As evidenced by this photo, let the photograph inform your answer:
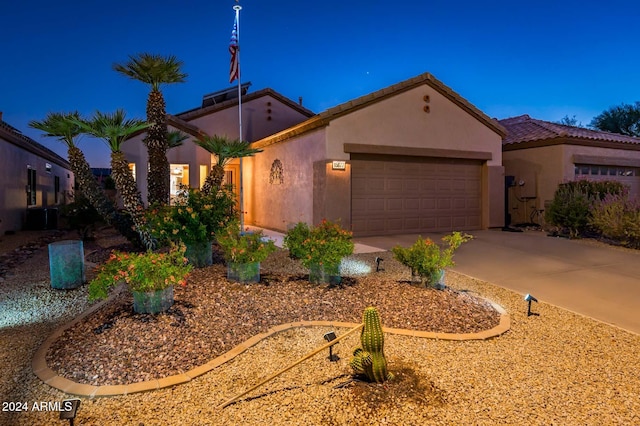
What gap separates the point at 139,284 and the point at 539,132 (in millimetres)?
15613

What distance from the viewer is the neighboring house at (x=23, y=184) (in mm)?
12656

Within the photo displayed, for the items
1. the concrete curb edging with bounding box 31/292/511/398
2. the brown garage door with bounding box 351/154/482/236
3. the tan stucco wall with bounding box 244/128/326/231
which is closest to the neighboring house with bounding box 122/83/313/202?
the tan stucco wall with bounding box 244/128/326/231

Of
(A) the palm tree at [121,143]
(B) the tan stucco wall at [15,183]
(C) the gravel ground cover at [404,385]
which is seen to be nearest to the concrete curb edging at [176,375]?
(C) the gravel ground cover at [404,385]

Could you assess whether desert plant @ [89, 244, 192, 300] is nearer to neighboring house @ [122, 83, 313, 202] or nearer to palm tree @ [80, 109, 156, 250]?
palm tree @ [80, 109, 156, 250]

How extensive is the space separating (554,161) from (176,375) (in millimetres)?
14772

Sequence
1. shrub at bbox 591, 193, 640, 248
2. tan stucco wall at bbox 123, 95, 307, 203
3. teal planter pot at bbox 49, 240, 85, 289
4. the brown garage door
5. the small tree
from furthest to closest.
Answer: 1. the small tree
2. tan stucco wall at bbox 123, 95, 307, 203
3. the brown garage door
4. shrub at bbox 591, 193, 640, 248
5. teal planter pot at bbox 49, 240, 85, 289

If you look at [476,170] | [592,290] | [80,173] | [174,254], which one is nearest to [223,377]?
[174,254]

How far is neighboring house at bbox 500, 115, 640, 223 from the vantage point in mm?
13961

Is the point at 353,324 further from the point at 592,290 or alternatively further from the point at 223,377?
the point at 592,290

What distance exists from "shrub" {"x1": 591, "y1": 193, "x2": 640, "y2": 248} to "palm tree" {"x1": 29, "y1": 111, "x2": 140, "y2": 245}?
11.7m

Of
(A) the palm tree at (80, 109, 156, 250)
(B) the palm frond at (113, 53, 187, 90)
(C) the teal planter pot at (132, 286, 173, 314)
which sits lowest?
(C) the teal planter pot at (132, 286, 173, 314)

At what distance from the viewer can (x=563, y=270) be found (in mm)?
7383

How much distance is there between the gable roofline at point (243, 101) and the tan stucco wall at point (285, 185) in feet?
8.78

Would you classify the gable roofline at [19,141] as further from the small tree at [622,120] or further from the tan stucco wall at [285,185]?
the small tree at [622,120]
